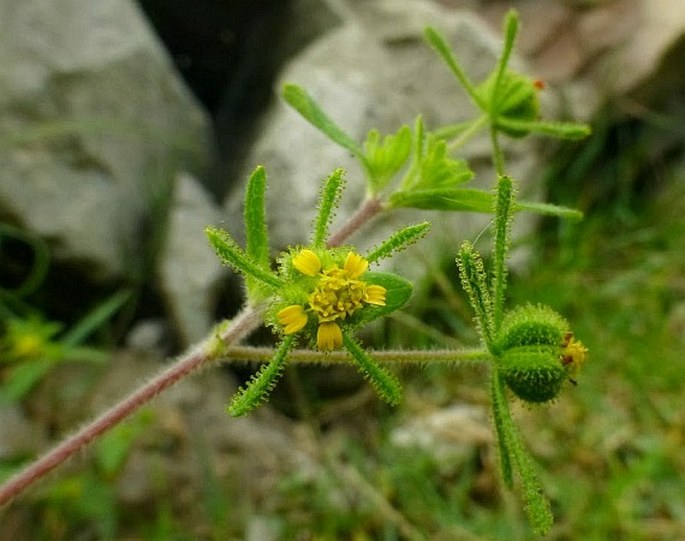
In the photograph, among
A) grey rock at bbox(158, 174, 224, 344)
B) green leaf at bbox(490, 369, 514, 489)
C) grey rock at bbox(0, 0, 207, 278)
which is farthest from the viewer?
grey rock at bbox(158, 174, 224, 344)

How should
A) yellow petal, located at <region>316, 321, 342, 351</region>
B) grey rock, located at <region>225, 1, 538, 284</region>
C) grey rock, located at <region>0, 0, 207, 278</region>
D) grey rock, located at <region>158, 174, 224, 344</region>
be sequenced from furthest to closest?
grey rock, located at <region>225, 1, 538, 284</region>
grey rock, located at <region>158, 174, 224, 344</region>
grey rock, located at <region>0, 0, 207, 278</region>
yellow petal, located at <region>316, 321, 342, 351</region>

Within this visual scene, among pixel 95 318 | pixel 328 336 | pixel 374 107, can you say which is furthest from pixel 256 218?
pixel 374 107

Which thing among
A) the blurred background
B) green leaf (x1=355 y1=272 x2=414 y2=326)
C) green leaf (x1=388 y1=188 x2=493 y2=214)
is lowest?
the blurred background

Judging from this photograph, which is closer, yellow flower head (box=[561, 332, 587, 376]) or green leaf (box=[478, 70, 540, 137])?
yellow flower head (box=[561, 332, 587, 376])

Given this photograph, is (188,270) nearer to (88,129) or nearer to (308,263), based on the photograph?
(88,129)

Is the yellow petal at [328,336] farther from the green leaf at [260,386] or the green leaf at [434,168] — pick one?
the green leaf at [434,168]

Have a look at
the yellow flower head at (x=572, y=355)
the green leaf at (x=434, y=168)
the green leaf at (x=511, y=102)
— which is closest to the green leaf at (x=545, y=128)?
the green leaf at (x=511, y=102)

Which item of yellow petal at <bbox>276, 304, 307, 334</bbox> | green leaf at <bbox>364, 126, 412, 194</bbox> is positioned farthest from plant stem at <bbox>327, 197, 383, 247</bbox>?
yellow petal at <bbox>276, 304, 307, 334</bbox>

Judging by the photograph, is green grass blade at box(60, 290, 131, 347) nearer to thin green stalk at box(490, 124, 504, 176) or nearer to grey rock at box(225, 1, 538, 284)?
grey rock at box(225, 1, 538, 284)
